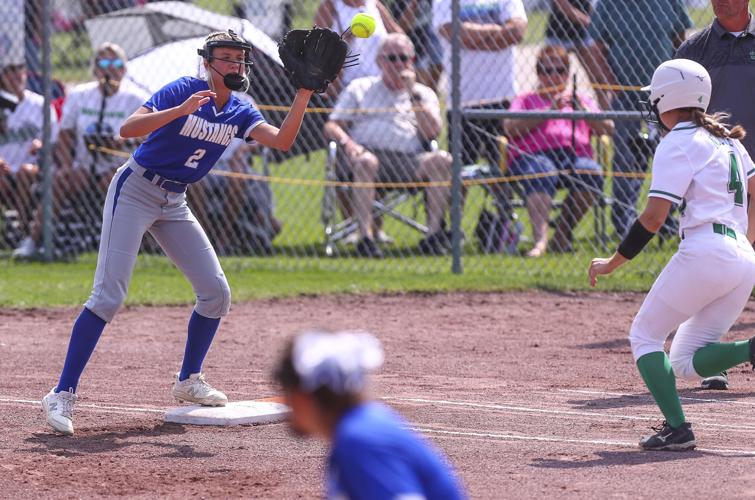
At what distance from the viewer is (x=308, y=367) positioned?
2.85 meters

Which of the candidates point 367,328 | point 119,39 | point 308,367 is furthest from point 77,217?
point 308,367

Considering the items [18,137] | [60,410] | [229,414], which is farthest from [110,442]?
[18,137]

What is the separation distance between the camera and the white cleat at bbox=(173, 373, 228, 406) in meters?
6.41

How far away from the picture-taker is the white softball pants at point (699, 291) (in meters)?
5.31

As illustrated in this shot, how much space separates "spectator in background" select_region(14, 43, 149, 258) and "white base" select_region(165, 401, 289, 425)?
6223 mm

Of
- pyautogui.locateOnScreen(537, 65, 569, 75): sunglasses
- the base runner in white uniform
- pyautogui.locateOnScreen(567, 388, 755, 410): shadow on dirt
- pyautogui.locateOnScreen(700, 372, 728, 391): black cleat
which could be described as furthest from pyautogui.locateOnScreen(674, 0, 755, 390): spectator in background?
pyautogui.locateOnScreen(537, 65, 569, 75): sunglasses

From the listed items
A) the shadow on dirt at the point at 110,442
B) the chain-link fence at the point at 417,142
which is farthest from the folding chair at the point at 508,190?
the shadow on dirt at the point at 110,442

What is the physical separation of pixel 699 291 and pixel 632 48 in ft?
18.7

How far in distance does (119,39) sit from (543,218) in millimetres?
6141

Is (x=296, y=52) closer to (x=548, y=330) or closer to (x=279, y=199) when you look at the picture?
(x=548, y=330)

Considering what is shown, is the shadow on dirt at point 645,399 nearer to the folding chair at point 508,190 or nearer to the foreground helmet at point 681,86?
the foreground helmet at point 681,86

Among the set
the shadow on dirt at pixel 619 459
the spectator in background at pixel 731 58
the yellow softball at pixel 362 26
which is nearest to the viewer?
the shadow on dirt at pixel 619 459

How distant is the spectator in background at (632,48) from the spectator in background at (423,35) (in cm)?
242

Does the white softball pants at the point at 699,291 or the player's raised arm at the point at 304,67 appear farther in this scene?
the player's raised arm at the point at 304,67
